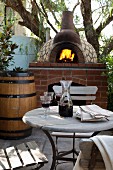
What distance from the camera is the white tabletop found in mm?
2121

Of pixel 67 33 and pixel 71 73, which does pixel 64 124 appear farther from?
pixel 67 33

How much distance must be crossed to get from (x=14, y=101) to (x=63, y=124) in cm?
180

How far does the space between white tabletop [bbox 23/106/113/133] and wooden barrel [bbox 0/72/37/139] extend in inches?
55.6

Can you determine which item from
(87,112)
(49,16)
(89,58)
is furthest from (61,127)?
(49,16)

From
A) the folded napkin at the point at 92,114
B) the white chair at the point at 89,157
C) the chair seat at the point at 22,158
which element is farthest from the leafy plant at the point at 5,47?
the white chair at the point at 89,157

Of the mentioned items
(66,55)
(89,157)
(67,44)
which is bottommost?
(89,157)

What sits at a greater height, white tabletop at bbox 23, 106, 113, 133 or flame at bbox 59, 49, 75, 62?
flame at bbox 59, 49, 75, 62

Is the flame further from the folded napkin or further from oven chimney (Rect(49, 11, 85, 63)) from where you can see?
the folded napkin

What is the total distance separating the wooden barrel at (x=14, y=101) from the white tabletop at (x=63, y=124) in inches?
55.6

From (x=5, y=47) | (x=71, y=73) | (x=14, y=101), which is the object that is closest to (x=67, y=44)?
(x=71, y=73)

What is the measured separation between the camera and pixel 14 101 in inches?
154

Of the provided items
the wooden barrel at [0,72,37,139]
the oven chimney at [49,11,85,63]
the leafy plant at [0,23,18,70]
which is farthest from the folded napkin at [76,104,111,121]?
the oven chimney at [49,11,85,63]

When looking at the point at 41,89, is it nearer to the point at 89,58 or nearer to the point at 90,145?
the point at 89,58

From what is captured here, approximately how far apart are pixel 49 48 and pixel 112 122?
318 cm
